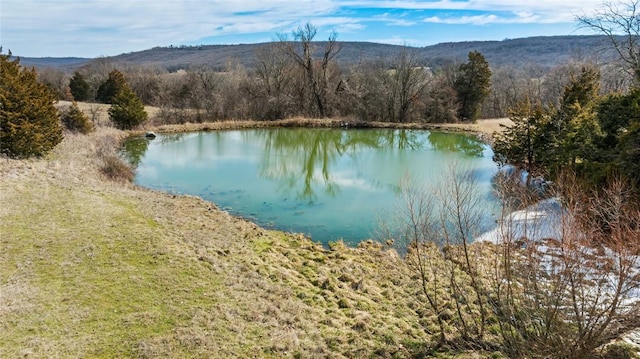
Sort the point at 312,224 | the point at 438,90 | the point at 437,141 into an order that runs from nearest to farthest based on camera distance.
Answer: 1. the point at 312,224
2. the point at 437,141
3. the point at 438,90

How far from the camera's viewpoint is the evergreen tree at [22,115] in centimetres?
1434

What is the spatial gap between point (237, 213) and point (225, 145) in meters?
13.4

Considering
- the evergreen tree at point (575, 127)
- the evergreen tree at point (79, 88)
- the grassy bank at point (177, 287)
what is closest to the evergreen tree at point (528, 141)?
the evergreen tree at point (575, 127)

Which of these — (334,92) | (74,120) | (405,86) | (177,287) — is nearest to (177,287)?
(177,287)

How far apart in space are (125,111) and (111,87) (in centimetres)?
1342

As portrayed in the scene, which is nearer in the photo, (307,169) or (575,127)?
(575,127)

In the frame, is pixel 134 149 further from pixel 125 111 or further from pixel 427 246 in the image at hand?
pixel 427 246

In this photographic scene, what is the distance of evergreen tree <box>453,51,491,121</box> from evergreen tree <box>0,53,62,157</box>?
30647 millimetres

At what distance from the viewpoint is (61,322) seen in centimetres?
636

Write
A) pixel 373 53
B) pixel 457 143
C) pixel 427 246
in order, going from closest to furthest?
pixel 427 246, pixel 457 143, pixel 373 53

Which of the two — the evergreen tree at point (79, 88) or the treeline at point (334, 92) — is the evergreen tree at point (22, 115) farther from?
the evergreen tree at point (79, 88)

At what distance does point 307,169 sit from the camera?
2023cm

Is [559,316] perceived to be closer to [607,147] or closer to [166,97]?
[607,147]

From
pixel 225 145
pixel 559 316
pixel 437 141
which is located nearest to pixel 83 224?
pixel 559 316
